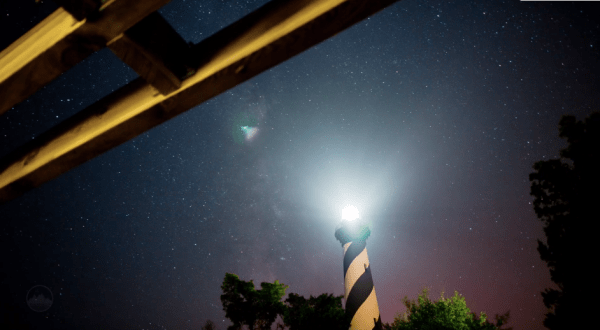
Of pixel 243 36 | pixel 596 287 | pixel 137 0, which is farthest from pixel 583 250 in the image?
pixel 137 0

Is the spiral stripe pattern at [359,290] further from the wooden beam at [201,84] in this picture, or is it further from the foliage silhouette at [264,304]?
the wooden beam at [201,84]

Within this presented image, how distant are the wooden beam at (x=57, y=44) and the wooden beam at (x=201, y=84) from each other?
29 centimetres

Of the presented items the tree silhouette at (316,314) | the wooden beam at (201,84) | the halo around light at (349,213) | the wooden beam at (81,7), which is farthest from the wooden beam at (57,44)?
the halo around light at (349,213)

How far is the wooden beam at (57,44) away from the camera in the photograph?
3.75 feet

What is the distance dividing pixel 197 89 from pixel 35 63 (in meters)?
0.83

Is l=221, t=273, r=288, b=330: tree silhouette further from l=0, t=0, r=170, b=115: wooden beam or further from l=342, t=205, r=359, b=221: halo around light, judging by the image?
l=0, t=0, r=170, b=115: wooden beam

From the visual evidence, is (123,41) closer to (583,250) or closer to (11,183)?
(11,183)

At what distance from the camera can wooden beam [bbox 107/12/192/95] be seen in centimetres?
→ 124

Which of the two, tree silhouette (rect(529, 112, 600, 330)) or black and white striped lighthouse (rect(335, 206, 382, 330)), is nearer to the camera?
tree silhouette (rect(529, 112, 600, 330))

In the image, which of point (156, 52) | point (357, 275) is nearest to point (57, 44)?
point (156, 52)

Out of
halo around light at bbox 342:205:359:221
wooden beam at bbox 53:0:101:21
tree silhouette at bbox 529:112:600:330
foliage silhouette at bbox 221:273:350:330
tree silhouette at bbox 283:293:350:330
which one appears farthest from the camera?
halo around light at bbox 342:205:359:221

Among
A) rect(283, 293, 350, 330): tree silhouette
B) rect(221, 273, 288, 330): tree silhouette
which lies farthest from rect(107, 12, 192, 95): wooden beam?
rect(221, 273, 288, 330): tree silhouette

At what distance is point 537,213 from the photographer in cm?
724

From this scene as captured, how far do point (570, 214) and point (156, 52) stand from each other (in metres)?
9.80
